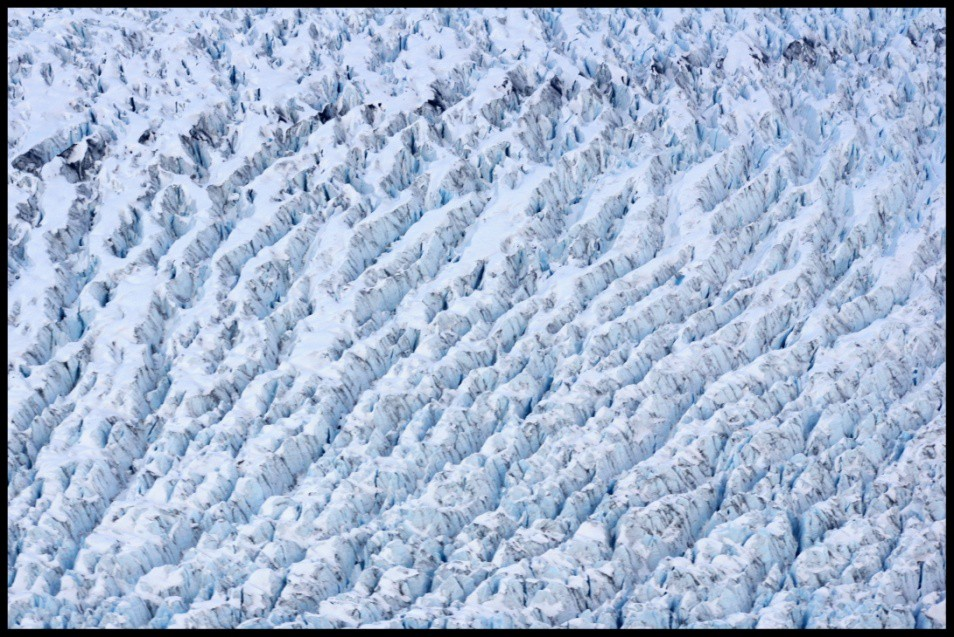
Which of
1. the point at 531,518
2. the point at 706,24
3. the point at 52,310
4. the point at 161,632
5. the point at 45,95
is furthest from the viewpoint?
the point at 706,24

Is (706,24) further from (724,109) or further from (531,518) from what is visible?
(531,518)

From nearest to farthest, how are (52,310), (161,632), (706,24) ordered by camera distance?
(161,632) → (52,310) → (706,24)

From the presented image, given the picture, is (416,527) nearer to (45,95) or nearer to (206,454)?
(206,454)

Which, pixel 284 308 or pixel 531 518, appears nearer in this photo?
pixel 531 518

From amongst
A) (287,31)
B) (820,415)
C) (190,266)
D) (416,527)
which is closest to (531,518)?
(416,527)

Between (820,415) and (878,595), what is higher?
(820,415)

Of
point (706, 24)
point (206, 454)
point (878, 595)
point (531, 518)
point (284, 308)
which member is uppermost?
point (706, 24)
